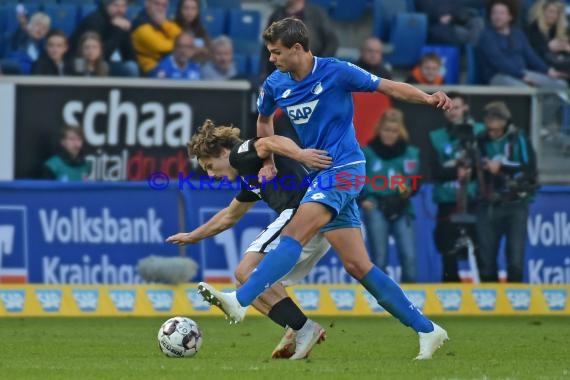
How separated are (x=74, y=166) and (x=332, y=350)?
6426 mm

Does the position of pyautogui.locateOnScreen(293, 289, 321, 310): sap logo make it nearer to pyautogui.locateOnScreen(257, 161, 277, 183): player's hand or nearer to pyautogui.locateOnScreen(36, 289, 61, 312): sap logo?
pyautogui.locateOnScreen(36, 289, 61, 312): sap logo

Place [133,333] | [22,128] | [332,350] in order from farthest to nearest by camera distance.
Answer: [22,128] < [133,333] < [332,350]

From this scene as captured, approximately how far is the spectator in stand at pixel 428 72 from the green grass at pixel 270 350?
Result: 4.26m

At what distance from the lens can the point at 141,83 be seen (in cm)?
1659

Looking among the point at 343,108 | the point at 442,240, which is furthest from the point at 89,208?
the point at 343,108

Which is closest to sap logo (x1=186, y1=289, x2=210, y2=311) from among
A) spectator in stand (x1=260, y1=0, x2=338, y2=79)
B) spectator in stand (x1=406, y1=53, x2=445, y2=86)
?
spectator in stand (x1=260, y1=0, x2=338, y2=79)

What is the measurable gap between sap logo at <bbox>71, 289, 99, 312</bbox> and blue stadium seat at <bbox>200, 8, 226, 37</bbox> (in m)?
5.87

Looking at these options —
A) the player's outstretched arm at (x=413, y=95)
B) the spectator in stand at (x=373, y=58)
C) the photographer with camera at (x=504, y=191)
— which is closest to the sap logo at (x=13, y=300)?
the photographer with camera at (x=504, y=191)

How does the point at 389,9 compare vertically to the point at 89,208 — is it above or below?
above

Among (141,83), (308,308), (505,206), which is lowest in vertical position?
(308,308)

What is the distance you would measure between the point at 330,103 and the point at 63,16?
1011 centimetres

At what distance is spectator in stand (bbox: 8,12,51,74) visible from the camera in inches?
699

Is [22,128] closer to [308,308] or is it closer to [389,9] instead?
[308,308]

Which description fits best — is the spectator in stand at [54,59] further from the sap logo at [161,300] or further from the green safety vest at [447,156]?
the green safety vest at [447,156]
